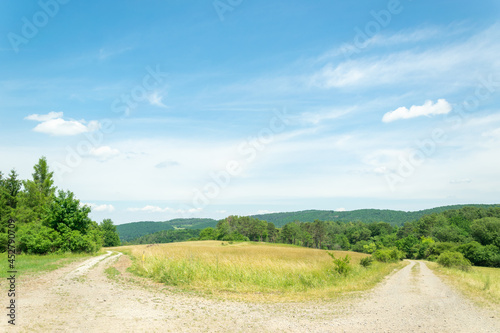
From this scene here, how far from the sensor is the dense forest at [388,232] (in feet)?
268

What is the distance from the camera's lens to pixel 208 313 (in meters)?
9.24

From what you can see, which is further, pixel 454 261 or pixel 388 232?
pixel 388 232

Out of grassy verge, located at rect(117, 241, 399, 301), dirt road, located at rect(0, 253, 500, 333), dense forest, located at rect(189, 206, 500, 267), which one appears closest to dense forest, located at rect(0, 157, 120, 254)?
grassy verge, located at rect(117, 241, 399, 301)

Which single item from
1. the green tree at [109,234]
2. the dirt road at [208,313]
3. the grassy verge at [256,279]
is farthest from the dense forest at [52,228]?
the green tree at [109,234]

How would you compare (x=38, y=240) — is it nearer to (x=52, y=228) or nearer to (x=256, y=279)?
(x=52, y=228)

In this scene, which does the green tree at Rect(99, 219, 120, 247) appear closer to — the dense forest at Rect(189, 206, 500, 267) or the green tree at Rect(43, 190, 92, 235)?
the dense forest at Rect(189, 206, 500, 267)

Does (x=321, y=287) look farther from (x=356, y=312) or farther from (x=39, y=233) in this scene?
(x=39, y=233)

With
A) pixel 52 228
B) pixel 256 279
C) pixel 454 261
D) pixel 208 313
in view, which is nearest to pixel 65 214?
pixel 52 228

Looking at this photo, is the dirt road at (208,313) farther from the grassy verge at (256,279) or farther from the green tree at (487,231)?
the green tree at (487,231)

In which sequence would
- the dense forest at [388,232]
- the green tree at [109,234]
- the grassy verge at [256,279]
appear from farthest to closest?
the green tree at [109,234] < the dense forest at [388,232] < the grassy verge at [256,279]

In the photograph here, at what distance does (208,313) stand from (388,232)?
487 feet

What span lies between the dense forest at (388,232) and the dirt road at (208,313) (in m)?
72.7

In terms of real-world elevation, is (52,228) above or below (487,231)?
above

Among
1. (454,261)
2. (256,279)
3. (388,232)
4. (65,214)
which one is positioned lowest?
(388,232)
